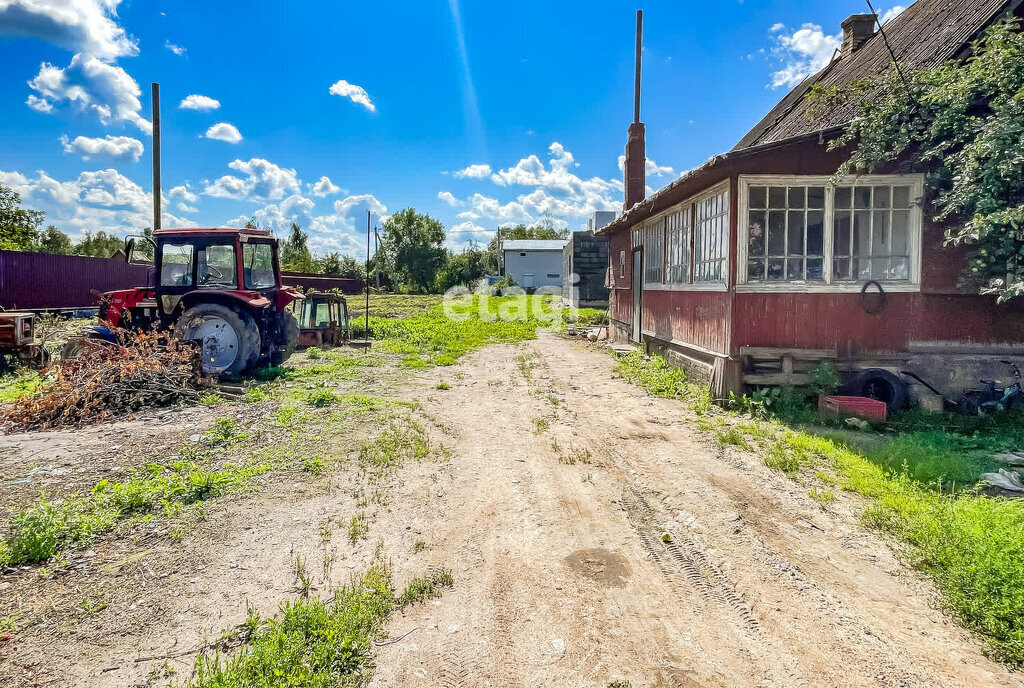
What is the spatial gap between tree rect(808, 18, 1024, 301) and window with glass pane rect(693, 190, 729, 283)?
1.59m

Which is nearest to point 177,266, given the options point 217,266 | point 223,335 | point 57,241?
point 217,266

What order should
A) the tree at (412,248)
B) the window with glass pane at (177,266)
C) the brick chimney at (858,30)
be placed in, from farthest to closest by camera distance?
the tree at (412,248), the brick chimney at (858,30), the window with glass pane at (177,266)

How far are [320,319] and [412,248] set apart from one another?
44.7 metres

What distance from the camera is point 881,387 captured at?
7594 millimetres

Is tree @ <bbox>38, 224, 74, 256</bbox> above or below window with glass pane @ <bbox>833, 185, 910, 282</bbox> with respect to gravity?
above

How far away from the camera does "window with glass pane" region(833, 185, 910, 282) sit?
25.1ft

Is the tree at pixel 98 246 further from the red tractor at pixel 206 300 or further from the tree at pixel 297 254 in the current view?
the red tractor at pixel 206 300

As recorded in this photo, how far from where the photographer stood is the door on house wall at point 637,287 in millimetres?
13869

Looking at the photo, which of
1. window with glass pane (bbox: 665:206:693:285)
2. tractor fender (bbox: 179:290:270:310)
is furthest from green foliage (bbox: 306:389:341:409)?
window with glass pane (bbox: 665:206:693:285)

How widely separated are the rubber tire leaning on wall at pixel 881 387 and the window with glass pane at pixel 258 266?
9.19 m

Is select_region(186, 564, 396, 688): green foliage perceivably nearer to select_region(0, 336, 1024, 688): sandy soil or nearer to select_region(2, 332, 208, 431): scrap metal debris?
select_region(0, 336, 1024, 688): sandy soil

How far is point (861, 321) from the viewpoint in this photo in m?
7.72

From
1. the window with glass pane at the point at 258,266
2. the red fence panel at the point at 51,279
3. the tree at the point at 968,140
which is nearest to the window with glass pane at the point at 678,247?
the tree at the point at 968,140

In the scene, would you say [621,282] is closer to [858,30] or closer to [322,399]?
[858,30]
